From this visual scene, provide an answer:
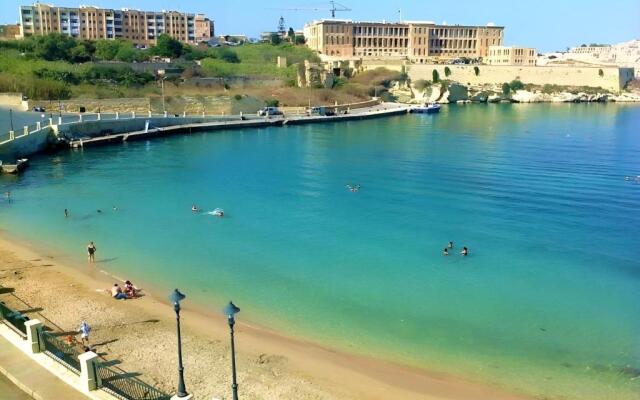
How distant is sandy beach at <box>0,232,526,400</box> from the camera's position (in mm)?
14156

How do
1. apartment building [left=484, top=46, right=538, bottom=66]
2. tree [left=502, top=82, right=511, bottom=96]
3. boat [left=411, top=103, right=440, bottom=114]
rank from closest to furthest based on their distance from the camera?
1. boat [left=411, top=103, right=440, bottom=114]
2. tree [left=502, top=82, right=511, bottom=96]
3. apartment building [left=484, top=46, right=538, bottom=66]

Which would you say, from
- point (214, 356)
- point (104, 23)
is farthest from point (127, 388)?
point (104, 23)

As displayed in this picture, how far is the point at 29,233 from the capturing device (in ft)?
88.7

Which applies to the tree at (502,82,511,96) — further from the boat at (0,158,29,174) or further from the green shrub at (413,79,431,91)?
the boat at (0,158,29,174)

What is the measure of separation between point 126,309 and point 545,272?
15287 millimetres

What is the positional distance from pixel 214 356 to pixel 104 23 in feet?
425

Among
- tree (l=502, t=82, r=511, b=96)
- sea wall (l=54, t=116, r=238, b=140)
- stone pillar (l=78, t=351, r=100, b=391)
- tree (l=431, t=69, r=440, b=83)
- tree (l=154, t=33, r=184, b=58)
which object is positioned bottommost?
stone pillar (l=78, t=351, r=100, b=391)

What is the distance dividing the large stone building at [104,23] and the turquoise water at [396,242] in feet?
283

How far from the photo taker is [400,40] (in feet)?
437

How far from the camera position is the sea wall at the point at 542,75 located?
123m

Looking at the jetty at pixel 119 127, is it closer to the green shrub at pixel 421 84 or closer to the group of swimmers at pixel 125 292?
the group of swimmers at pixel 125 292

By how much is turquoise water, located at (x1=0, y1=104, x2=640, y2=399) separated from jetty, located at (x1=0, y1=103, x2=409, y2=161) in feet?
7.14


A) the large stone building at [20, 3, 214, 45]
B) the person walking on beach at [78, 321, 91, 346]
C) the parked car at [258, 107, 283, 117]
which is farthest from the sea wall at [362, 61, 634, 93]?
the person walking on beach at [78, 321, 91, 346]

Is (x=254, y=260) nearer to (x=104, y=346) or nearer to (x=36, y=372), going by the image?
(x=104, y=346)
